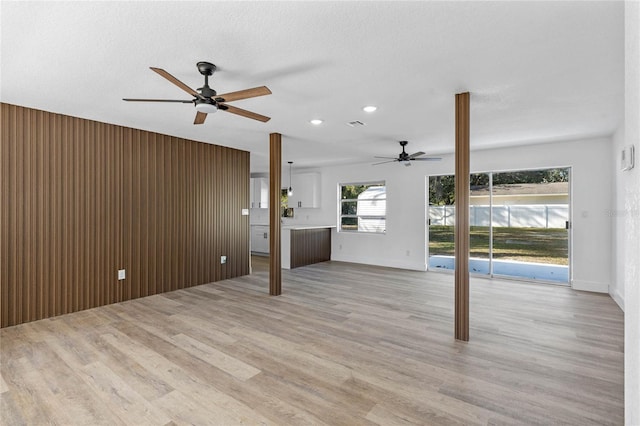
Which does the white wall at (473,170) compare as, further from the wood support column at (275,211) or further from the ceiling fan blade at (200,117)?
the ceiling fan blade at (200,117)

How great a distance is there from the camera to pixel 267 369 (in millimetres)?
2574

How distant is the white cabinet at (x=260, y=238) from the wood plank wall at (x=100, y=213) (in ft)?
10.9

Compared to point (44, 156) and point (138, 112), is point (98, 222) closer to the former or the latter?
point (44, 156)

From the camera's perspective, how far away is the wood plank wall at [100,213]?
3.56 metres

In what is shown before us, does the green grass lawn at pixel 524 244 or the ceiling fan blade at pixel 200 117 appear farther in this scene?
the green grass lawn at pixel 524 244

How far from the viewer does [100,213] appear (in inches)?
167

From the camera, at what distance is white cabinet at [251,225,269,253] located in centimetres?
932

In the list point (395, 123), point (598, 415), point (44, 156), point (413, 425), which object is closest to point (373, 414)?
point (413, 425)

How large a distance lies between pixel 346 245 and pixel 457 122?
5182 millimetres

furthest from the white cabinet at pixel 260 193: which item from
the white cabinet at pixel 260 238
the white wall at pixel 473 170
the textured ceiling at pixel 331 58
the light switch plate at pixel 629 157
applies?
the light switch plate at pixel 629 157

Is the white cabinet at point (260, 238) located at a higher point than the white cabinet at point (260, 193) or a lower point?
lower

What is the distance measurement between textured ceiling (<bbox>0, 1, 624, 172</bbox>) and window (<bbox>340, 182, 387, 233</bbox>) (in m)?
3.57

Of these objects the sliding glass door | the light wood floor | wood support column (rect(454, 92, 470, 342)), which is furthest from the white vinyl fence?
wood support column (rect(454, 92, 470, 342))

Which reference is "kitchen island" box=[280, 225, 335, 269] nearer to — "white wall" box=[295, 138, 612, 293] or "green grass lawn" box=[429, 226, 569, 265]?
"white wall" box=[295, 138, 612, 293]
